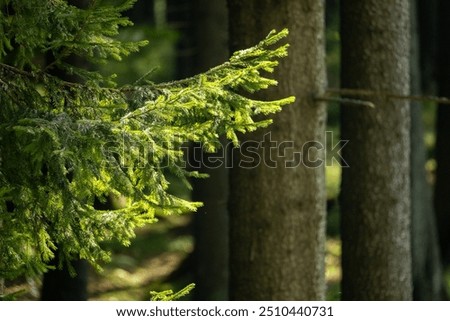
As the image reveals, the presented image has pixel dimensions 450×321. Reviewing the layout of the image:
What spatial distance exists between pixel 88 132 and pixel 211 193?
6.31 m

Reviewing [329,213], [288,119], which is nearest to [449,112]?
[329,213]

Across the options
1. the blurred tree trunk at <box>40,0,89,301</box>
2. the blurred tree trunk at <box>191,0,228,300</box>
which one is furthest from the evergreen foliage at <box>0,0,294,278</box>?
the blurred tree trunk at <box>191,0,228,300</box>

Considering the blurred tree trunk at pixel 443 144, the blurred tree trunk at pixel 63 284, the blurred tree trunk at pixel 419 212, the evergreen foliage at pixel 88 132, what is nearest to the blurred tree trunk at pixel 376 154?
the blurred tree trunk at pixel 419 212

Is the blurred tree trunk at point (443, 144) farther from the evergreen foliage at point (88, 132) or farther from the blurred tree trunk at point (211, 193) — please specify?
the evergreen foliage at point (88, 132)

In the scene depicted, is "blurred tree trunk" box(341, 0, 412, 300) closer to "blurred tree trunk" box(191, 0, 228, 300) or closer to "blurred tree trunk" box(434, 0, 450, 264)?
"blurred tree trunk" box(191, 0, 228, 300)

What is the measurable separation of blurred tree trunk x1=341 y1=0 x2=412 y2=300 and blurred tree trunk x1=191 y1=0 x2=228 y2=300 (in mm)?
2440

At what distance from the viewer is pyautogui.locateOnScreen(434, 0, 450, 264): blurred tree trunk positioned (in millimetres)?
12328

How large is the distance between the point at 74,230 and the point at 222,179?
5.92 metres

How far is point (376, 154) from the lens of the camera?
742 cm

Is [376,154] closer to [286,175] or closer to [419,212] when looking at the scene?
[286,175]

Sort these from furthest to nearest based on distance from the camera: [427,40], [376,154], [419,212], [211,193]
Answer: [427,40] → [211,193] → [419,212] → [376,154]

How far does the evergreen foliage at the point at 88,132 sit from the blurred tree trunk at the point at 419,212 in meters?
5.77

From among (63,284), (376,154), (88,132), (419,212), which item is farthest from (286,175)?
(419,212)

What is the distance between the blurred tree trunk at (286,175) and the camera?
598 cm
